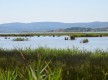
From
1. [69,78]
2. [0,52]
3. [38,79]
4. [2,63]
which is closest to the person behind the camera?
[38,79]

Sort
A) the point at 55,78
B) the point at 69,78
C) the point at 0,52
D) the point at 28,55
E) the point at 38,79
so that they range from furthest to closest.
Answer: the point at 0,52 < the point at 28,55 < the point at 69,78 < the point at 55,78 < the point at 38,79

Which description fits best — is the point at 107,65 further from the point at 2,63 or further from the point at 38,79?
the point at 38,79

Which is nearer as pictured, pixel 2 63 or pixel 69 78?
pixel 69 78

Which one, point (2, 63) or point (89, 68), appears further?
point (2, 63)

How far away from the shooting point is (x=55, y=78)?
5758mm

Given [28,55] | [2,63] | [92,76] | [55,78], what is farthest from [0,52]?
[55,78]

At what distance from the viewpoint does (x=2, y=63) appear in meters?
13.7

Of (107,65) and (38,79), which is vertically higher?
(38,79)

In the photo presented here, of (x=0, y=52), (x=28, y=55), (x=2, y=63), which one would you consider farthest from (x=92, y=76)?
(x=0, y=52)

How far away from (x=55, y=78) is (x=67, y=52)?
13087mm

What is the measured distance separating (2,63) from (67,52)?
575cm

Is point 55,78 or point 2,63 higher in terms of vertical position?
point 55,78

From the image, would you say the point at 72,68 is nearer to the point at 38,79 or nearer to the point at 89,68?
the point at 89,68

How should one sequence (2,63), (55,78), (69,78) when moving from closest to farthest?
(55,78)
(69,78)
(2,63)
